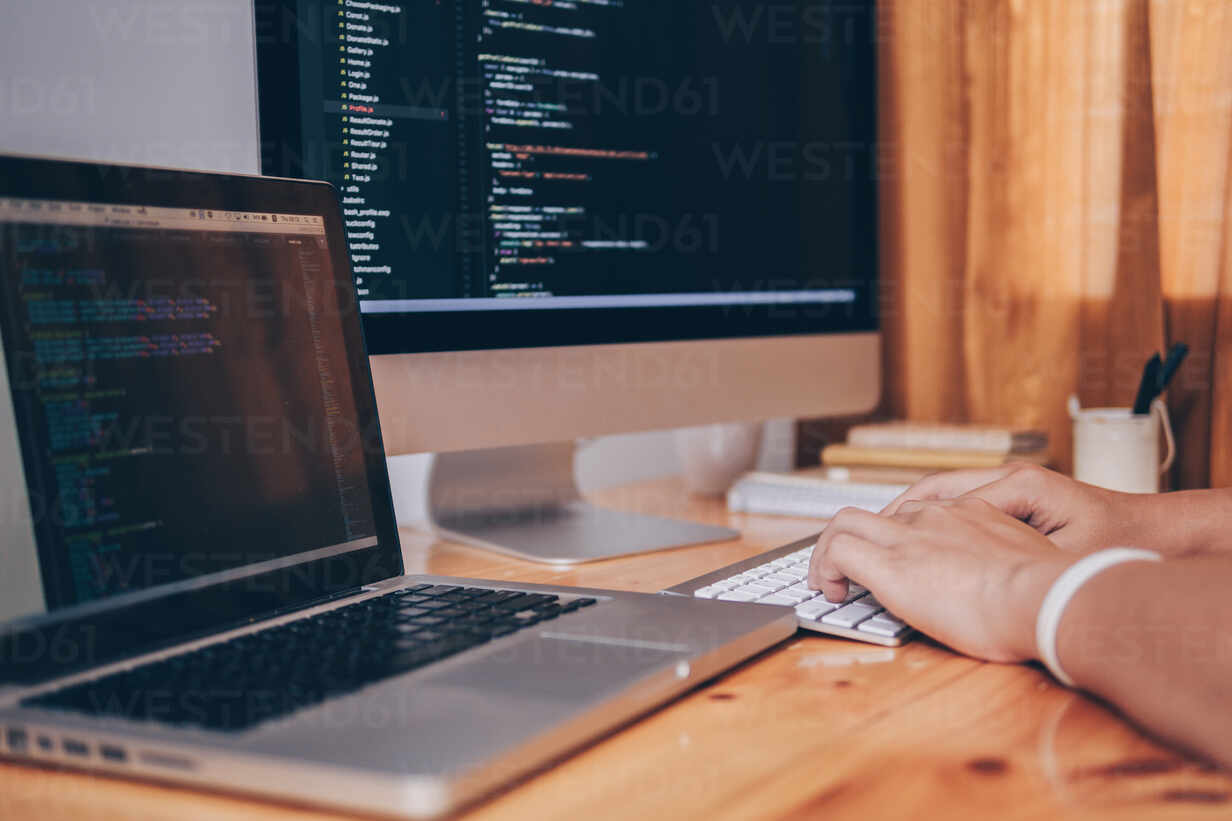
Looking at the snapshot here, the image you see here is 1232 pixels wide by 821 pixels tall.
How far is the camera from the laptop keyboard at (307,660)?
16.8 inches

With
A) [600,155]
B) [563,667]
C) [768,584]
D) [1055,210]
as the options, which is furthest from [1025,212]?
[563,667]

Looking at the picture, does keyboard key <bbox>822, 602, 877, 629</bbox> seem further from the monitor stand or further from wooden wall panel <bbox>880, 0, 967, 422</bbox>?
wooden wall panel <bbox>880, 0, 967, 422</bbox>

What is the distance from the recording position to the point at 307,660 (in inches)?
19.3

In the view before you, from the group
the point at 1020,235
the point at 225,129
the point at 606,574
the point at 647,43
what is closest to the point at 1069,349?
the point at 1020,235

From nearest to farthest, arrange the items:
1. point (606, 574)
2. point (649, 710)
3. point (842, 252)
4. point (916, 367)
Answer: point (649, 710), point (606, 574), point (842, 252), point (916, 367)

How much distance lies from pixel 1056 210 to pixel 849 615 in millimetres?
957

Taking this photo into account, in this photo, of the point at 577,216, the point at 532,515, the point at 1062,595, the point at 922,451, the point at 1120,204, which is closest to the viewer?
the point at 1062,595

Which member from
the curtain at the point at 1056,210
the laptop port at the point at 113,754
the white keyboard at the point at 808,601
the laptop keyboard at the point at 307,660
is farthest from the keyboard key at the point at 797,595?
the curtain at the point at 1056,210

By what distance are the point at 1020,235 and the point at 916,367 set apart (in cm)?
23

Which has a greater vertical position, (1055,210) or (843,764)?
(1055,210)

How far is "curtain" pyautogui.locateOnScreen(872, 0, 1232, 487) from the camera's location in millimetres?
1251

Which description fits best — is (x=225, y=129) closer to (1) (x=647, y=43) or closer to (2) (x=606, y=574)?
(1) (x=647, y=43)

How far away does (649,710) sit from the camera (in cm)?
48

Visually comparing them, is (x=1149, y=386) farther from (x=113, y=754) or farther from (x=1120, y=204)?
(x=113, y=754)
